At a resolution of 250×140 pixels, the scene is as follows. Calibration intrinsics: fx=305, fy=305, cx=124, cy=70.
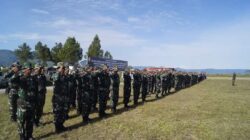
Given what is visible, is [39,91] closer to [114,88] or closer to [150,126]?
[114,88]

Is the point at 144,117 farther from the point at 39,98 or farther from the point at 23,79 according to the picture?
the point at 23,79

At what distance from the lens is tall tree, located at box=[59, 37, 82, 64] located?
61.4 meters

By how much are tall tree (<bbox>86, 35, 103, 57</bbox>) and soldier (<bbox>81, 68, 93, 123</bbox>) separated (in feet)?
181

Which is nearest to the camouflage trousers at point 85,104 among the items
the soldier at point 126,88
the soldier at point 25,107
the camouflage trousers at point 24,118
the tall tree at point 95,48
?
the soldier at point 25,107

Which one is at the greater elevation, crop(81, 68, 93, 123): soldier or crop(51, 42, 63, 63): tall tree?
crop(51, 42, 63, 63): tall tree

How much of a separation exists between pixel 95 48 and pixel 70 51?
23.8 feet

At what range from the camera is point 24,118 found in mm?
8227

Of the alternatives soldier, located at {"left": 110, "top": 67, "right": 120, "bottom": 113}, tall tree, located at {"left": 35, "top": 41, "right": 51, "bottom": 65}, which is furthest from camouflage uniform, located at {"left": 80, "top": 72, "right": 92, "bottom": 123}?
tall tree, located at {"left": 35, "top": 41, "right": 51, "bottom": 65}

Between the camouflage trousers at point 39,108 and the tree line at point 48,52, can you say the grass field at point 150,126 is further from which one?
the tree line at point 48,52

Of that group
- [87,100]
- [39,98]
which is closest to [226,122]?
[87,100]

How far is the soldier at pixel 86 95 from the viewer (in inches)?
444

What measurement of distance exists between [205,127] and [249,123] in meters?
2.37

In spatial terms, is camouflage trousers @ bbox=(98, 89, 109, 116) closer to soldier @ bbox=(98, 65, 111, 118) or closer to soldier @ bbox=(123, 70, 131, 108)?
soldier @ bbox=(98, 65, 111, 118)

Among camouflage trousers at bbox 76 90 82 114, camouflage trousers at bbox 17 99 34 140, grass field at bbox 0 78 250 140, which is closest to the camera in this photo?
camouflage trousers at bbox 17 99 34 140
